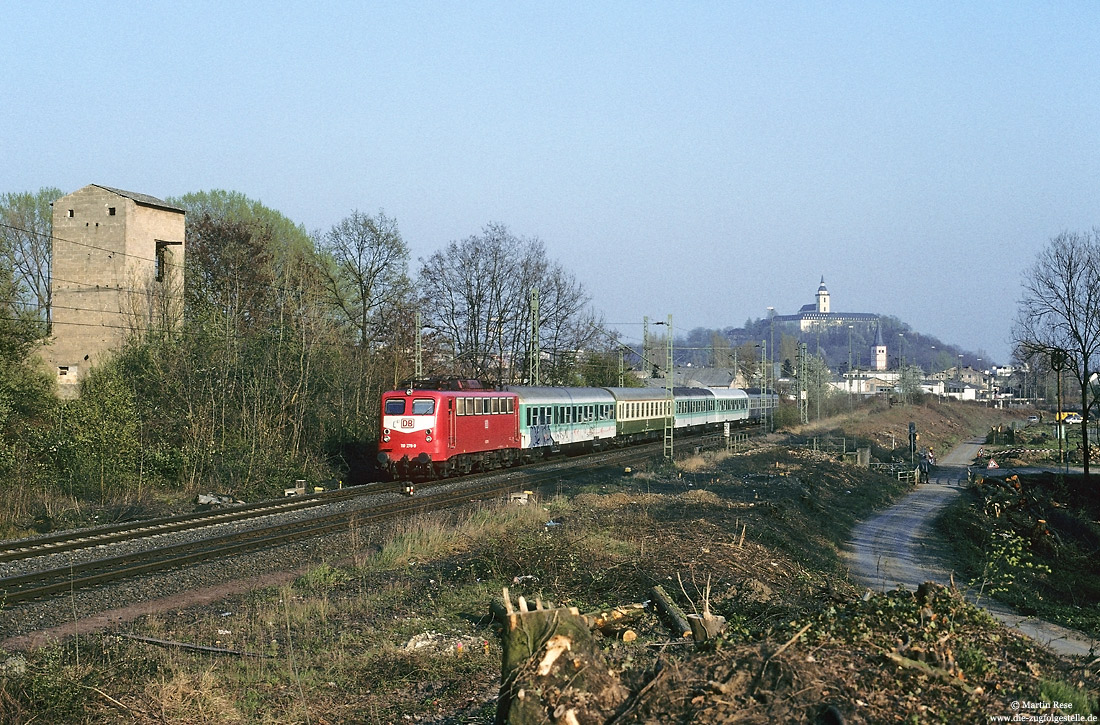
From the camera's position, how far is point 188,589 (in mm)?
13508

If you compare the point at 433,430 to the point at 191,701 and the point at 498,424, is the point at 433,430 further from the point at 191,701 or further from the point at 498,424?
the point at 191,701

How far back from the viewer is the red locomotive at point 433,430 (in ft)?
90.0

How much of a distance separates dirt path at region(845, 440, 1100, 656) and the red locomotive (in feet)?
38.0

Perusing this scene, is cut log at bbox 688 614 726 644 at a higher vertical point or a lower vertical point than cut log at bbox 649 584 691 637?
higher

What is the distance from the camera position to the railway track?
551 inches

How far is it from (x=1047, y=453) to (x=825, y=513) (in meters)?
27.6

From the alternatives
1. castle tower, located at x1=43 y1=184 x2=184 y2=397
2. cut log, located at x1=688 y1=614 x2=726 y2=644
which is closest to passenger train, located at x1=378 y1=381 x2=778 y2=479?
castle tower, located at x1=43 y1=184 x2=184 y2=397

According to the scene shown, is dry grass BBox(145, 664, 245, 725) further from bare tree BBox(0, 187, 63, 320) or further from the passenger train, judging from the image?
bare tree BBox(0, 187, 63, 320)

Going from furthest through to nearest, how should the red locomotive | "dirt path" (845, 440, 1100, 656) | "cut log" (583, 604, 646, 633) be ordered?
the red locomotive < "dirt path" (845, 440, 1100, 656) < "cut log" (583, 604, 646, 633)

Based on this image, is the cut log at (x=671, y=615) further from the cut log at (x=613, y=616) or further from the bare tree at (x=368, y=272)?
the bare tree at (x=368, y=272)

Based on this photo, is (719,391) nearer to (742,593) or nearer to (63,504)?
(63,504)

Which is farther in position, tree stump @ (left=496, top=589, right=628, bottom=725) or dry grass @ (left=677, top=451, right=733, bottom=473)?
dry grass @ (left=677, top=451, right=733, bottom=473)

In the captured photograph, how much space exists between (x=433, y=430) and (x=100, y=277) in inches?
568

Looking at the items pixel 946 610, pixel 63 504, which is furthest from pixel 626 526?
pixel 63 504
